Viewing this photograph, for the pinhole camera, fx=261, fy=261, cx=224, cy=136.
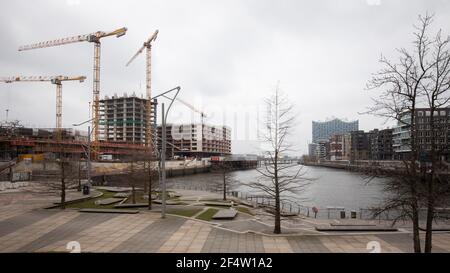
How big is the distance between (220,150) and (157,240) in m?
174

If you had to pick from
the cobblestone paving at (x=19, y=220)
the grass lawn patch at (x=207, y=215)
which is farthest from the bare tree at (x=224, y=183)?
the cobblestone paving at (x=19, y=220)

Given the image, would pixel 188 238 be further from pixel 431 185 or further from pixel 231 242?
pixel 431 185

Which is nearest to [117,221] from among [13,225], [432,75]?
[13,225]

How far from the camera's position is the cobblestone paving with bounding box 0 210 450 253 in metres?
11.4

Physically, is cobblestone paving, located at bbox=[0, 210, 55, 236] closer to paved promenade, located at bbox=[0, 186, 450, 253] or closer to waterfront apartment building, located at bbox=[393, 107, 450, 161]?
paved promenade, located at bbox=[0, 186, 450, 253]

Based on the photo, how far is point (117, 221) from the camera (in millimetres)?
17672

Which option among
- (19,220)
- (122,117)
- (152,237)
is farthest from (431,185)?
(122,117)

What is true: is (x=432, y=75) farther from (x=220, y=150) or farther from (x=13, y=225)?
(x=220, y=150)

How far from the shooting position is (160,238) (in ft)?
43.7

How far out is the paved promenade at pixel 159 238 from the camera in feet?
37.7

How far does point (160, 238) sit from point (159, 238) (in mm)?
50

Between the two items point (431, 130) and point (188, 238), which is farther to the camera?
point (188, 238)

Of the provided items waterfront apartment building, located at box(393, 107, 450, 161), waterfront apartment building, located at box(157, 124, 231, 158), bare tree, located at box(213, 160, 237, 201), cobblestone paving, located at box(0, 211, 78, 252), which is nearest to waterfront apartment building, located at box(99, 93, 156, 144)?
waterfront apartment building, located at box(157, 124, 231, 158)

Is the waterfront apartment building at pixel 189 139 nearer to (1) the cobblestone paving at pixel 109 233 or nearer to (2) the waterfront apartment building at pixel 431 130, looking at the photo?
(1) the cobblestone paving at pixel 109 233
